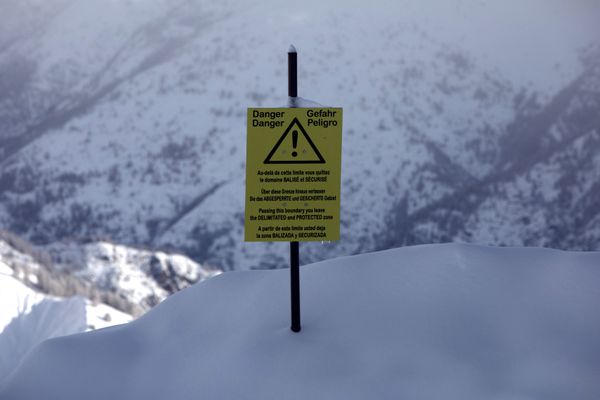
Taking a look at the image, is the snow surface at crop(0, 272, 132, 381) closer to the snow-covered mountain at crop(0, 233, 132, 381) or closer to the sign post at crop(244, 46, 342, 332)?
the snow-covered mountain at crop(0, 233, 132, 381)

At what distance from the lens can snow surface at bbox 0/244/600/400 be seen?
10.1 ft

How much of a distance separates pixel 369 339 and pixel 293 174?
1060 mm

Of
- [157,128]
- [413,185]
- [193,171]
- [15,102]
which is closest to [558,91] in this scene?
[413,185]

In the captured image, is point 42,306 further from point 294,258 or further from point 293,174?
point 293,174

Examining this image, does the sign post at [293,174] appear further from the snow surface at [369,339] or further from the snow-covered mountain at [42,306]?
the snow-covered mountain at [42,306]

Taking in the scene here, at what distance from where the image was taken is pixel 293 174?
3.44 meters

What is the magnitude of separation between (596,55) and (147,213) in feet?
168

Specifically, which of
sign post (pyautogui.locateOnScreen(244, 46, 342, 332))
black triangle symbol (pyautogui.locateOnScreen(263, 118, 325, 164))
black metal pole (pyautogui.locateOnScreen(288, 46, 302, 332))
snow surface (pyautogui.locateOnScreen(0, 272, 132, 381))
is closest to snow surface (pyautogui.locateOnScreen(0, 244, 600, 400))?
black metal pole (pyautogui.locateOnScreen(288, 46, 302, 332))

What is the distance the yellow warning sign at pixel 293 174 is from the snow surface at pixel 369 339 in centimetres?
59

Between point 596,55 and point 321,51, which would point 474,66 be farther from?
point 321,51

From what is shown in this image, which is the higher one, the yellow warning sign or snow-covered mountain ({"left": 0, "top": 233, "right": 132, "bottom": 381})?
the yellow warning sign

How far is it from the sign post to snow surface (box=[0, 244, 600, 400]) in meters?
0.36

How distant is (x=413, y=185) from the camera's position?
53750 mm

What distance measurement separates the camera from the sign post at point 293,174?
3.38 meters
